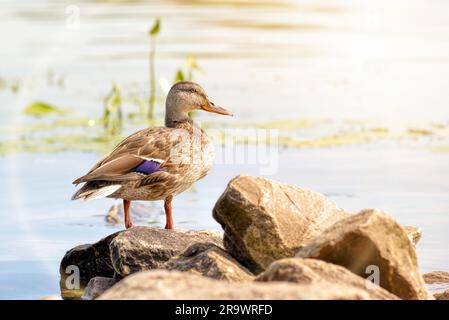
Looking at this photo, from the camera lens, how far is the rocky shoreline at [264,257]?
496 cm

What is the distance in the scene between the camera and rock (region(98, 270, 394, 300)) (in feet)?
15.8

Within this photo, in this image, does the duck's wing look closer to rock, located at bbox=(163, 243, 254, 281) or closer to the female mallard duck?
the female mallard duck

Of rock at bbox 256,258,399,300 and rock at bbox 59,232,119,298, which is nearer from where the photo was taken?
rock at bbox 256,258,399,300

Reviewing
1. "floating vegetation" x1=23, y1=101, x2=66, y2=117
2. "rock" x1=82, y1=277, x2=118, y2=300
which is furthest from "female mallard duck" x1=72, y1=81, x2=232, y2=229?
"floating vegetation" x1=23, y1=101, x2=66, y2=117

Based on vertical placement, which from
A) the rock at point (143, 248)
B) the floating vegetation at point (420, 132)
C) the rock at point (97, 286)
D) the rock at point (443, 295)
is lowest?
the rock at point (97, 286)

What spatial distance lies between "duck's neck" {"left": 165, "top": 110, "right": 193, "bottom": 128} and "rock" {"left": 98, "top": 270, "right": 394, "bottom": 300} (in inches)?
152

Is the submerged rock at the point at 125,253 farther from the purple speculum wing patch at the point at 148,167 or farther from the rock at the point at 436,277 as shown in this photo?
the rock at the point at 436,277

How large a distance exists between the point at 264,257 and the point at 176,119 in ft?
8.24

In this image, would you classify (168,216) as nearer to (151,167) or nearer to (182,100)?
(151,167)

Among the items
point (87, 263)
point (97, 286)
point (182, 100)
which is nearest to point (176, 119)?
point (182, 100)

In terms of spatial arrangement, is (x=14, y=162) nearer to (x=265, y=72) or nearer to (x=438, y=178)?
(x=438, y=178)

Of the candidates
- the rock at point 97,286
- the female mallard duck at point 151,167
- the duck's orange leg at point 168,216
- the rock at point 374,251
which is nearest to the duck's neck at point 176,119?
the female mallard duck at point 151,167

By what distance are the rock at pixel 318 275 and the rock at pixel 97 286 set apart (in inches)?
77.9

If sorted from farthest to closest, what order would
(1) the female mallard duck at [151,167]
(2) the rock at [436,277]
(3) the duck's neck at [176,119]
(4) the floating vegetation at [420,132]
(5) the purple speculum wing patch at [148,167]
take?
(4) the floating vegetation at [420,132] → (3) the duck's neck at [176,119] → (5) the purple speculum wing patch at [148,167] → (1) the female mallard duck at [151,167] → (2) the rock at [436,277]
